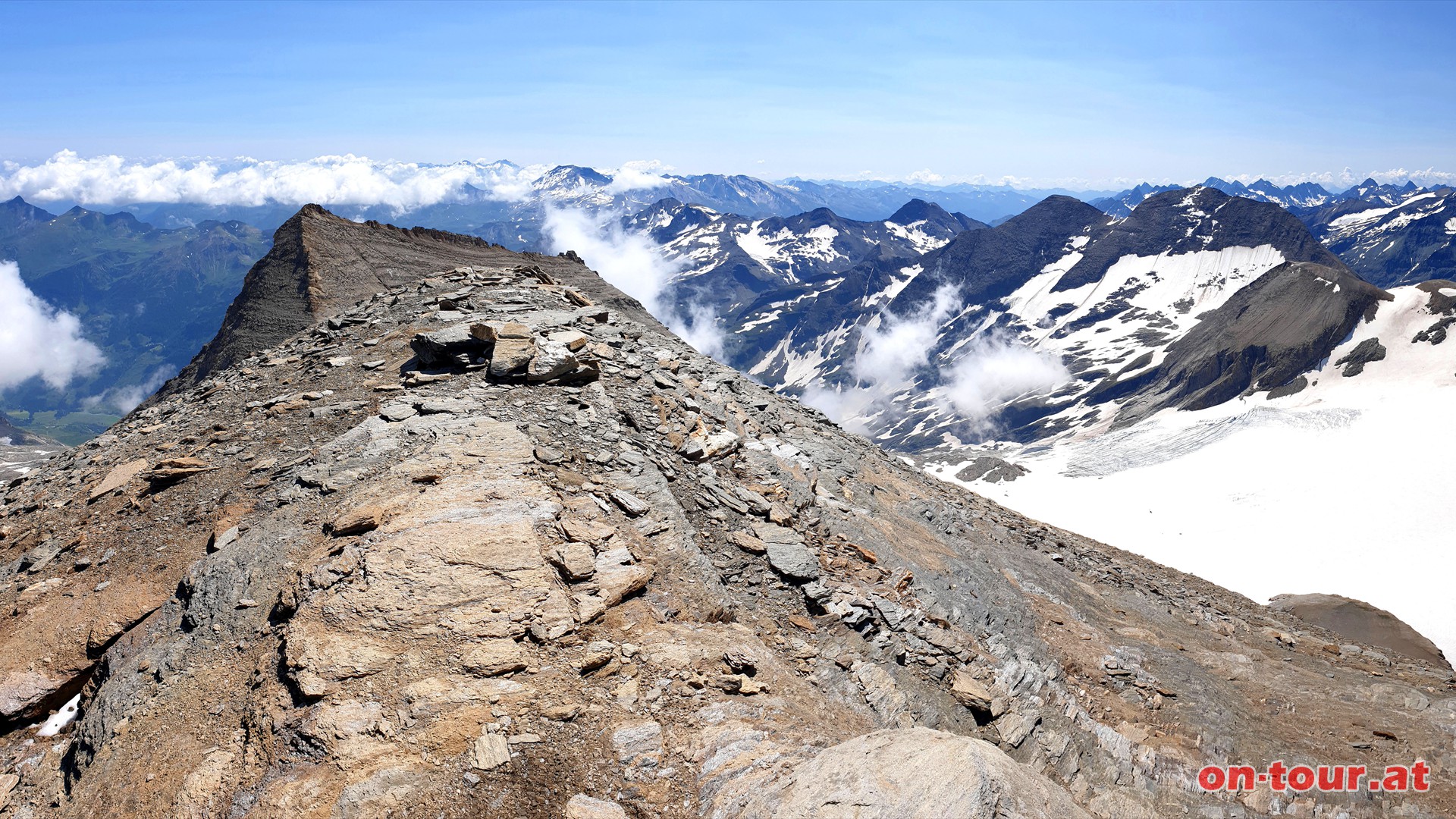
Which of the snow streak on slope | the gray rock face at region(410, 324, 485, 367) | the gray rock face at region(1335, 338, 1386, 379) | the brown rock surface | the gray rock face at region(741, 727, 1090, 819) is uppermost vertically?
the gray rock face at region(410, 324, 485, 367)

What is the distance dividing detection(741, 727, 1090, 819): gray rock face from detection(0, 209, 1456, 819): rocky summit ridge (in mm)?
51

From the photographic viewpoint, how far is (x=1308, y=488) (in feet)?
278

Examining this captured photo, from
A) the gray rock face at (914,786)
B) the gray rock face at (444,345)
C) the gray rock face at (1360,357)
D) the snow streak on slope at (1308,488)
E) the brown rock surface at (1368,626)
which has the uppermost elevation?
the gray rock face at (444,345)

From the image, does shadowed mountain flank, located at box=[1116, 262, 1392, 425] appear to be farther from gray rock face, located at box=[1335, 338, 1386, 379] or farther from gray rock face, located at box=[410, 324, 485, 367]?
gray rock face, located at box=[410, 324, 485, 367]

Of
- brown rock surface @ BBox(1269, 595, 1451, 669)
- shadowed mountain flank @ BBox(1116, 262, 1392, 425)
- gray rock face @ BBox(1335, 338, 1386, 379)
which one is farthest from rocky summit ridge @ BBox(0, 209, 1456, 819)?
shadowed mountain flank @ BBox(1116, 262, 1392, 425)

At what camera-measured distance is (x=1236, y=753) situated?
16422 millimetres

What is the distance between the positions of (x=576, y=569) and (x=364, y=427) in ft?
25.6

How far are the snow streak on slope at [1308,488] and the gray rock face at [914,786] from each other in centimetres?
7227

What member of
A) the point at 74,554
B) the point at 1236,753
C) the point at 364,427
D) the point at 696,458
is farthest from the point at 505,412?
the point at 1236,753

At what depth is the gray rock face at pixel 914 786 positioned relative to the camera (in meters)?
8.12

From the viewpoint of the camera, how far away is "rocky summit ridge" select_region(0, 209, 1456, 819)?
356 inches

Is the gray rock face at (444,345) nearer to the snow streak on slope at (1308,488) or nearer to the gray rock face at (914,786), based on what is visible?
the gray rock face at (914,786)

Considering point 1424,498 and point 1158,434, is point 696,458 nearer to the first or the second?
point 1424,498

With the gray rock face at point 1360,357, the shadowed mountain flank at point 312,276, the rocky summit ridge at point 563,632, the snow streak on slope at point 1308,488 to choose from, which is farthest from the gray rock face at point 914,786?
the gray rock face at point 1360,357
